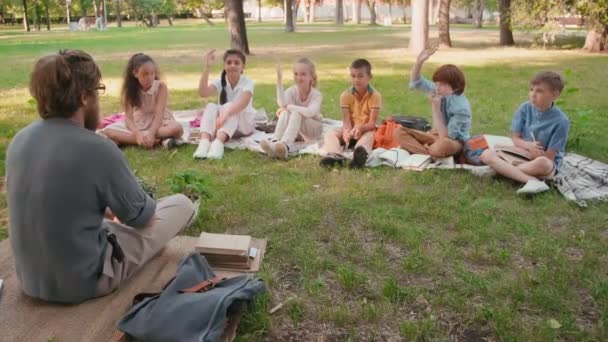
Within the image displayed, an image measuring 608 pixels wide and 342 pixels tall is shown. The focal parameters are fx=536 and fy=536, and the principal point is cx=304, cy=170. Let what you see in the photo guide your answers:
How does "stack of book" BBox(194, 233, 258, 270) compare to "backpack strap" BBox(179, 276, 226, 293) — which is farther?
"stack of book" BBox(194, 233, 258, 270)

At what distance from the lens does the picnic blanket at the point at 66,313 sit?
2.65 meters

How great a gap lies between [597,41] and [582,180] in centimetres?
1557

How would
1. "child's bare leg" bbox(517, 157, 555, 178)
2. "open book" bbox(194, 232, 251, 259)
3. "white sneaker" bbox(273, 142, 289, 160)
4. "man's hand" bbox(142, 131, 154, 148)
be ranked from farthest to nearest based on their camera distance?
"man's hand" bbox(142, 131, 154, 148), "white sneaker" bbox(273, 142, 289, 160), "child's bare leg" bbox(517, 157, 555, 178), "open book" bbox(194, 232, 251, 259)

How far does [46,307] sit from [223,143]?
361 centimetres

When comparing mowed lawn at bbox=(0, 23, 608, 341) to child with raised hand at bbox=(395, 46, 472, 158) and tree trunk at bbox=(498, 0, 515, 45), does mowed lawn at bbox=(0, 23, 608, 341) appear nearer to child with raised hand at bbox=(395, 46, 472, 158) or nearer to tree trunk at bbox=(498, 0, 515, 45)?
child with raised hand at bbox=(395, 46, 472, 158)

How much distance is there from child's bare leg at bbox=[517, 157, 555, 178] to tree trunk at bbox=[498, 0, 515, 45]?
1548 centimetres

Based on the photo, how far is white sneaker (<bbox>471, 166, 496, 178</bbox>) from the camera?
16.6 feet

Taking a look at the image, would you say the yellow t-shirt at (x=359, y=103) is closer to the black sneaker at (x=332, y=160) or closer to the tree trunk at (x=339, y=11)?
the black sneaker at (x=332, y=160)

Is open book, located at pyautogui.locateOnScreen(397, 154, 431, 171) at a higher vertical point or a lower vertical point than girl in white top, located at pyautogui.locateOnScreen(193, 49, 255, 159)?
lower

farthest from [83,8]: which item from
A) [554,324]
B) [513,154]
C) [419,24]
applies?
[554,324]

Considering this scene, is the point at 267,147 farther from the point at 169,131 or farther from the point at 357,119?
the point at 169,131

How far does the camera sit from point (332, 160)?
5539 millimetres

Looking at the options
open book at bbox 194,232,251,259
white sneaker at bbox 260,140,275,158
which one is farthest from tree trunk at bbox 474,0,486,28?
open book at bbox 194,232,251,259

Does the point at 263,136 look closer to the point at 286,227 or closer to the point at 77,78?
the point at 286,227
